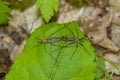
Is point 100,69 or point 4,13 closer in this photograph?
point 100,69

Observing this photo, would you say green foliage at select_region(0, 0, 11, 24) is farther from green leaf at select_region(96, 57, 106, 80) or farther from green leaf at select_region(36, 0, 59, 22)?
green leaf at select_region(96, 57, 106, 80)

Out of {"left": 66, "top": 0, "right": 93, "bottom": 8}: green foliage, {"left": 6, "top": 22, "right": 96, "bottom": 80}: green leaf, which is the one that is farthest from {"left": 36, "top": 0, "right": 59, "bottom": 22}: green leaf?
{"left": 66, "top": 0, "right": 93, "bottom": 8}: green foliage

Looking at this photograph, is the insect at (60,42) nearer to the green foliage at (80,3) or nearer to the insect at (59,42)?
the insect at (59,42)

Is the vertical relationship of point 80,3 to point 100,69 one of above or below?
above

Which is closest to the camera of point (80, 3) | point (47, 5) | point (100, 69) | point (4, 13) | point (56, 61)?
point (56, 61)

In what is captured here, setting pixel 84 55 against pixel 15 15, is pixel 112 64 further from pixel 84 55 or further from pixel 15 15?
pixel 15 15

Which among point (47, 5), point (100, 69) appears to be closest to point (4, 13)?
point (47, 5)

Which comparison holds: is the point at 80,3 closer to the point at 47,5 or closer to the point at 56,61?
the point at 47,5

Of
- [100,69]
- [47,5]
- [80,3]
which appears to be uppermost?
[47,5]
